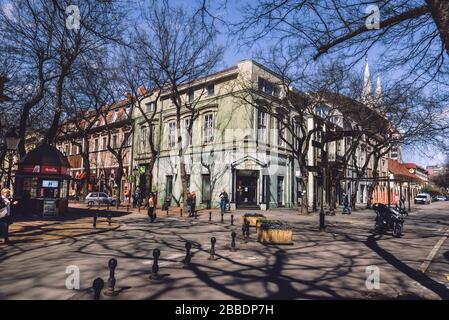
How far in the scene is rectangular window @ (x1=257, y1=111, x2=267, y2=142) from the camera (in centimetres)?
2877

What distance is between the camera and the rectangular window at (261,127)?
28766 mm

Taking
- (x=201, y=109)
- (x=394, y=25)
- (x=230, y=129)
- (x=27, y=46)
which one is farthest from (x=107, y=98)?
(x=394, y=25)

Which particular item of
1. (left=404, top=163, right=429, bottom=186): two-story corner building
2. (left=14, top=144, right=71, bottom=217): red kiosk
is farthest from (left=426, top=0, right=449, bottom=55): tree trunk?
(left=404, top=163, right=429, bottom=186): two-story corner building

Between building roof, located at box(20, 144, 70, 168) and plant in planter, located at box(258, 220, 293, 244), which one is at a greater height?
building roof, located at box(20, 144, 70, 168)

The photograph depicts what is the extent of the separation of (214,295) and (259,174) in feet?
72.9

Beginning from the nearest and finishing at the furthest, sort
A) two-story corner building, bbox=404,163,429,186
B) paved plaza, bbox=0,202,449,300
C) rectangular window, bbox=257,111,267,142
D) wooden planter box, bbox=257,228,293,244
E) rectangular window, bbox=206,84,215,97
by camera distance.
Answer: paved plaza, bbox=0,202,449,300 < wooden planter box, bbox=257,228,293,244 < rectangular window, bbox=257,111,267,142 < rectangular window, bbox=206,84,215,97 < two-story corner building, bbox=404,163,429,186

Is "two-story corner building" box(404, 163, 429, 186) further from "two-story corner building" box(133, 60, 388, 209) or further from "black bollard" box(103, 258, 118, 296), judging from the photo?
"black bollard" box(103, 258, 118, 296)

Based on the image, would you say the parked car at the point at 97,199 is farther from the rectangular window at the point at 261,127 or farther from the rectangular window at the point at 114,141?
the rectangular window at the point at 261,127

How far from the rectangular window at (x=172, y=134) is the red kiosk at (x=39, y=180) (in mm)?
14277

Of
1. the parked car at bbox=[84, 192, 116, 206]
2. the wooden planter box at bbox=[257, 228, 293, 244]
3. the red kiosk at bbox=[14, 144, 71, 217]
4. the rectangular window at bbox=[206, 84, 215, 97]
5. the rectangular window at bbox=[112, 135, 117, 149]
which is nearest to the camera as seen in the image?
the wooden planter box at bbox=[257, 228, 293, 244]

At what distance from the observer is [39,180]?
1920cm

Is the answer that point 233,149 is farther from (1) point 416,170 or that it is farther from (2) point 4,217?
(1) point 416,170

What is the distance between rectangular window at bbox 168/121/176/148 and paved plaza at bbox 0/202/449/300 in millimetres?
19795
